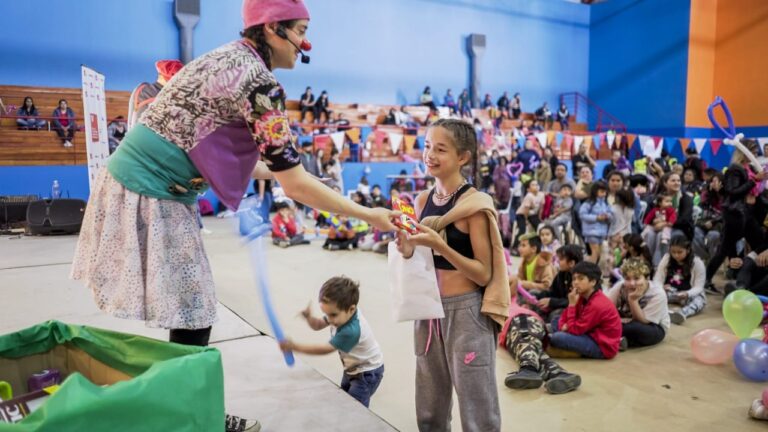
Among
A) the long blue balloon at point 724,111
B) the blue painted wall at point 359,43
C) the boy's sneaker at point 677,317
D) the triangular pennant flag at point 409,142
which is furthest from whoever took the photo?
the triangular pennant flag at point 409,142

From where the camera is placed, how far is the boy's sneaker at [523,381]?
10.5 feet

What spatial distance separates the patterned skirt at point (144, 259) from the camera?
1606mm

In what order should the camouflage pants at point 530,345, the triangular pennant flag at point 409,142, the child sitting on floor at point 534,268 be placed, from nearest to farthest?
the camouflage pants at point 530,345, the child sitting on floor at point 534,268, the triangular pennant flag at point 409,142

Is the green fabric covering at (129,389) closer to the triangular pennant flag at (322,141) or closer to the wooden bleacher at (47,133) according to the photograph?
the wooden bleacher at (47,133)

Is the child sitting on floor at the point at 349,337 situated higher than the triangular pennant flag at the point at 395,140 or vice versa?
the triangular pennant flag at the point at 395,140

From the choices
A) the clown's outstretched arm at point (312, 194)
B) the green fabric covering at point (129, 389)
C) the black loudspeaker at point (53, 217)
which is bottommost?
the black loudspeaker at point (53, 217)

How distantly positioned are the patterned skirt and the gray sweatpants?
0.79 metres

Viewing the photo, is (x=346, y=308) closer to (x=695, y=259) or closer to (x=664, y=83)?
(x=695, y=259)

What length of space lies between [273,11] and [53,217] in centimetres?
790

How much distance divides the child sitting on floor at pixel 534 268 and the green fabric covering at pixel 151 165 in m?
3.63

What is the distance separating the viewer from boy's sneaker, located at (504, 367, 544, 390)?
3199 mm

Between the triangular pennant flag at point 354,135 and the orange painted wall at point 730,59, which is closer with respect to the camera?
the triangular pennant flag at point 354,135

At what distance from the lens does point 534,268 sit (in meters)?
4.98

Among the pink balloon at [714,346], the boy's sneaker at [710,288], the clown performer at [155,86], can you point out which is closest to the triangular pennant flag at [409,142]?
the boy's sneaker at [710,288]
